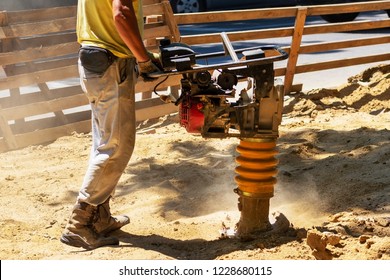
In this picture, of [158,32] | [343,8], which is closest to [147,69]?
[158,32]

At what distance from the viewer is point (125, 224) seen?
5891 mm

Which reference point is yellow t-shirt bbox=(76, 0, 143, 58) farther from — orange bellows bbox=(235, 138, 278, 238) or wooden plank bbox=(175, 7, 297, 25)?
wooden plank bbox=(175, 7, 297, 25)

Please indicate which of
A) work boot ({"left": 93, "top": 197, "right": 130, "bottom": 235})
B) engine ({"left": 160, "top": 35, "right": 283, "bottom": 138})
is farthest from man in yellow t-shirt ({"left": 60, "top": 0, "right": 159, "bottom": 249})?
engine ({"left": 160, "top": 35, "right": 283, "bottom": 138})

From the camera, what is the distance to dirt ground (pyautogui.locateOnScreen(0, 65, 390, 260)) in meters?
5.16

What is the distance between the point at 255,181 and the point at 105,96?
43.3 inches

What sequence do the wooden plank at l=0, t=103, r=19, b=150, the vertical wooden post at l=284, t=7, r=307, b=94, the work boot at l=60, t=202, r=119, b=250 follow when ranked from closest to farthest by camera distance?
the work boot at l=60, t=202, r=119, b=250
the wooden plank at l=0, t=103, r=19, b=150
the vertical wooden post at l=284, t=7, r=307, b=94

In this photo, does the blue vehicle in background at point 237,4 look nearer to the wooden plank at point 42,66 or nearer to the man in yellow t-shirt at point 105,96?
the wooden plank at point 42,66

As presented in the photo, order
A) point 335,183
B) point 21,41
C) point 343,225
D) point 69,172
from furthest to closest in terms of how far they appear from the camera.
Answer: point 21,41 → point 69,172 → point 335,183 → point 343,225

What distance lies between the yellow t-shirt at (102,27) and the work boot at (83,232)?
106 cm

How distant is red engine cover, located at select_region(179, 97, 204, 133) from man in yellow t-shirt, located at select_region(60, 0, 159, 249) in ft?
1.13

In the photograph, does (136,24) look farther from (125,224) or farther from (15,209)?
(15,209)

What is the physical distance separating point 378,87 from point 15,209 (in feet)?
18.2

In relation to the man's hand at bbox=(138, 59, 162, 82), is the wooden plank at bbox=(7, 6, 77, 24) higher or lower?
lower

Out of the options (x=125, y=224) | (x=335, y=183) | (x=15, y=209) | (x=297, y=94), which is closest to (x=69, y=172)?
(x=15, y=209)
